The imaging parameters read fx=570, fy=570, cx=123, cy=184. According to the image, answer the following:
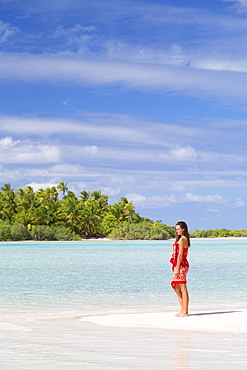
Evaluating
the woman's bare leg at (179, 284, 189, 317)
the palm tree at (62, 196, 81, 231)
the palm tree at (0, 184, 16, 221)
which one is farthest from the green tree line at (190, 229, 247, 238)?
the woman's bare leg at (179, 284, 189, 317)

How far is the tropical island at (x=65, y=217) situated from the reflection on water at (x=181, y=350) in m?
73.9

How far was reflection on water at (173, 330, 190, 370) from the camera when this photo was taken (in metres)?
5.98

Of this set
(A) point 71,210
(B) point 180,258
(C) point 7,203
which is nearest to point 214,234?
(A) point 71,210

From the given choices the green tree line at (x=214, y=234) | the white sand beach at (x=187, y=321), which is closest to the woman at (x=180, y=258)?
the white sand beach at (x=187, y=321)

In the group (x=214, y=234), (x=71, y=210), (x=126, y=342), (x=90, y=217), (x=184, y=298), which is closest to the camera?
(x=126, y=342)

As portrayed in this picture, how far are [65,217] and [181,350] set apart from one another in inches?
3074

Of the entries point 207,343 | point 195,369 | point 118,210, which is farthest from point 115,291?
point 118,210

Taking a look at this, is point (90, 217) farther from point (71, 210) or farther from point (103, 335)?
point (103, 335)

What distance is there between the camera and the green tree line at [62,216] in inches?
3280

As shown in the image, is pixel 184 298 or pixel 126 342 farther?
pixel 184 298

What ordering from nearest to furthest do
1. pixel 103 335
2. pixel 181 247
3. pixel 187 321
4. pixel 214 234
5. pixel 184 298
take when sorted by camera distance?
pixel 103 335, pixel 187 321, pixel 181 247, pixel 184 298, pixel 214 234

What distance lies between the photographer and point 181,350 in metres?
6.91

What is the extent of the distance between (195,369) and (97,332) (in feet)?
10.1

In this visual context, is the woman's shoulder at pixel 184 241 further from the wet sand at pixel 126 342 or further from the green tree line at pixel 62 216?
the green tree line at pixel 62 216
